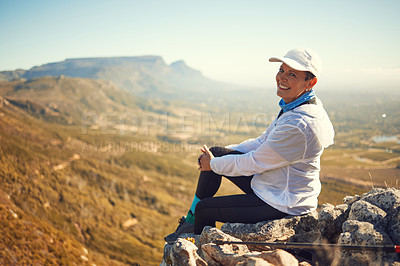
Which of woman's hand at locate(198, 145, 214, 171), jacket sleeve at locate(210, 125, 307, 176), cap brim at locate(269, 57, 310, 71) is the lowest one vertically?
woman's hand at locate(198, 145, 214, 171)

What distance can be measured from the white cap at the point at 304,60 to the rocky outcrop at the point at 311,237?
2.18 meters

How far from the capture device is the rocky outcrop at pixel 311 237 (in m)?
3.30

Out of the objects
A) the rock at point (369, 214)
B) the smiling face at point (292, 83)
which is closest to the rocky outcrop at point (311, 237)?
the rock at point (369, 214)

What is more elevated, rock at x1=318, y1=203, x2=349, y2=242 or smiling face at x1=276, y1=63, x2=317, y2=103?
smiling face at x1=276, y1=63, x2=317, y2=103

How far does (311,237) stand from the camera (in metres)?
4.24

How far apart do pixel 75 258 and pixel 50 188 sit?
36.3 metres

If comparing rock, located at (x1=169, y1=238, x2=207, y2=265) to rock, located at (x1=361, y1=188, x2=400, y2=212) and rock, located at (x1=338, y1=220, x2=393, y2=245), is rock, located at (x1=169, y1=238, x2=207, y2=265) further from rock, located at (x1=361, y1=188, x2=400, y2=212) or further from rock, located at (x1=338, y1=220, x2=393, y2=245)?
rock, located at (x1=361, y1=188, x2=400, y2=212)

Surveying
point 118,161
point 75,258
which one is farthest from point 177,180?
point 75,258

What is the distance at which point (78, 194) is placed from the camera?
7794 cm

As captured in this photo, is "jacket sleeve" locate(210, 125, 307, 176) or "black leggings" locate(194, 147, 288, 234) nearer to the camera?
"jacket sleeve" locate(210, 125, 307, 176)

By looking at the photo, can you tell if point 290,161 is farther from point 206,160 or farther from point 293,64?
point 206,160

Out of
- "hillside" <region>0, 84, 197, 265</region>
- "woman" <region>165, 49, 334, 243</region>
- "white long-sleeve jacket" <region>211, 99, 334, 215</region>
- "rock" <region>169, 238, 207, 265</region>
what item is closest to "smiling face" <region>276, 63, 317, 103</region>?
"woman" <region>165, 49, 334, 243</region>

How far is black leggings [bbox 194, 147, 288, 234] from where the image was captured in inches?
152

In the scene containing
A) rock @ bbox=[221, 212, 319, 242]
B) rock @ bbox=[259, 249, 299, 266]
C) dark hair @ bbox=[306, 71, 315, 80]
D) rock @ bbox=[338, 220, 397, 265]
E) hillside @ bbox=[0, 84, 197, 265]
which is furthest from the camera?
hillside @ bbox=[0, 84, 197, 265]
